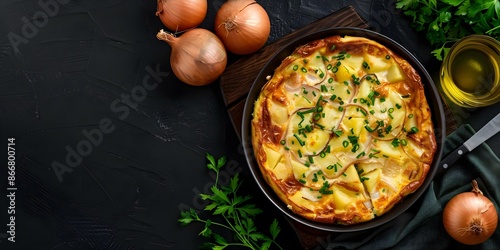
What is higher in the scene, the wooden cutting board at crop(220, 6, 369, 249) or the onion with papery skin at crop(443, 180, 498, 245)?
the wooden cutting board at crop(220, 6, 369, 249)

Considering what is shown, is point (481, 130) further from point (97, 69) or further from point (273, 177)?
point (97, 69)

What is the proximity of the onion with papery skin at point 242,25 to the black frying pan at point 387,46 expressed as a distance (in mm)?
232

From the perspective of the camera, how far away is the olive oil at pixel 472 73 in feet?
12.1

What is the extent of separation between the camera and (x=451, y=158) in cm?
362

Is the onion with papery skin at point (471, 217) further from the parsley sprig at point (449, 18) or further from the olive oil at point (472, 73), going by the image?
the parsley sprig at point (449, 18)

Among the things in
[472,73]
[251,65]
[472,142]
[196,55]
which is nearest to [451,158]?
[472,142]

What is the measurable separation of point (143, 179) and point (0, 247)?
41.4 inches

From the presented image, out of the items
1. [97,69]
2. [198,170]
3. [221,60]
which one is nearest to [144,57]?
[97,69]

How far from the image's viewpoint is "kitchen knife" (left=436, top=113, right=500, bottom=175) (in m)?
3.54

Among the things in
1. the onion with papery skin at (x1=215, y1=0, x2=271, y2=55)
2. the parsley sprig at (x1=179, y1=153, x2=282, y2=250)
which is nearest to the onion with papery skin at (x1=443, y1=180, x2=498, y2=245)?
the parsley sprig at (x1=179, y1=153, x2=282, y2=250)

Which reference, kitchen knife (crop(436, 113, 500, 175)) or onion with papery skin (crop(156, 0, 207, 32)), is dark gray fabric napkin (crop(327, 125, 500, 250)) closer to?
kitchen knife (crop(436, 113, 500, 175))

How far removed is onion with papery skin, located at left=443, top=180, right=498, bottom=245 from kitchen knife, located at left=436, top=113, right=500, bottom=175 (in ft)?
0.58

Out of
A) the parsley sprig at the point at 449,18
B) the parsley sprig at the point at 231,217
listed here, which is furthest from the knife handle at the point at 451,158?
the parsley sprig at the point at 231,217

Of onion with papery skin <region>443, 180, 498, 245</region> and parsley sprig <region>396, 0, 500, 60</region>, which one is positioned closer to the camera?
onion with papery skin <region>443, 180, 498, 245</region>
